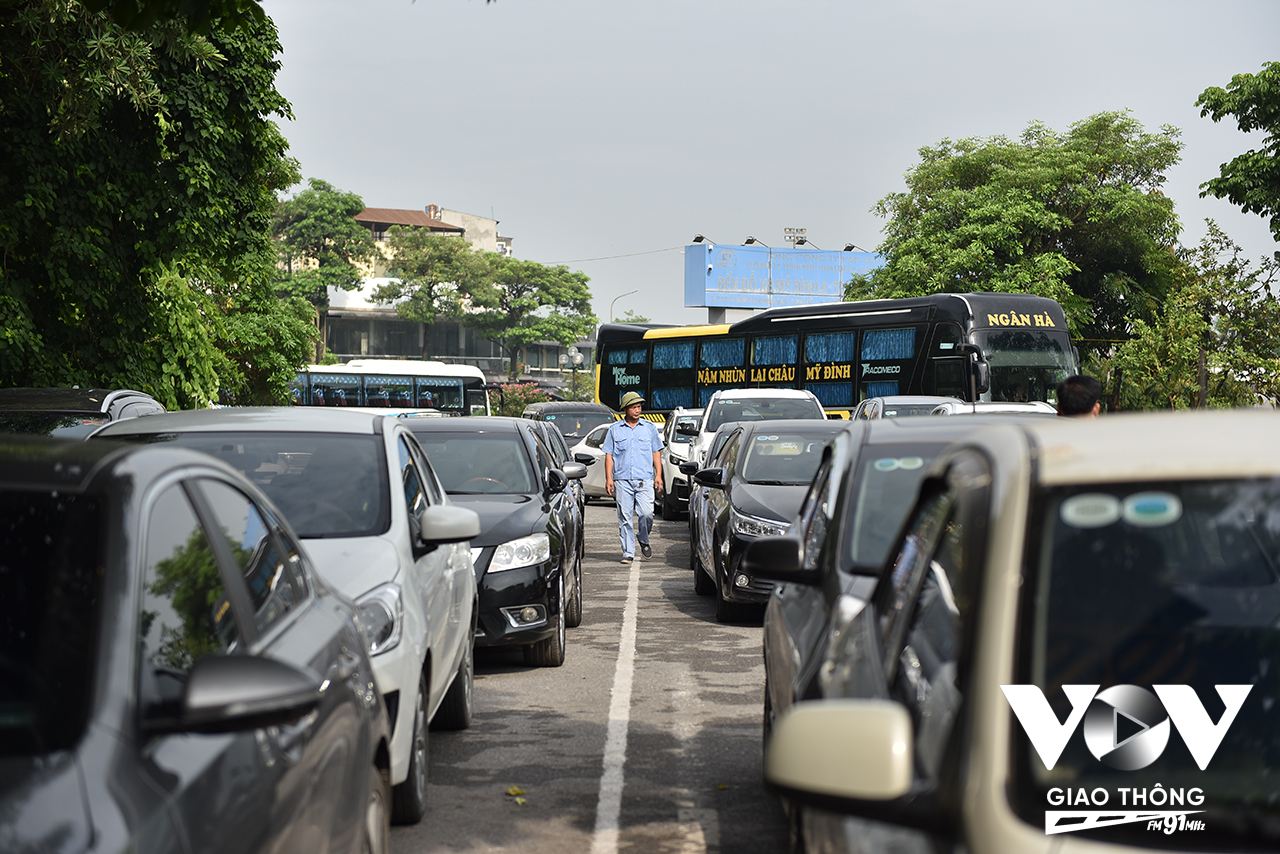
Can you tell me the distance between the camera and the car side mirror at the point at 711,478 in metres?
11.7

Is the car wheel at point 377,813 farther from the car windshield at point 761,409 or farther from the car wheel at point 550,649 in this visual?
the car windshield at point 761,409

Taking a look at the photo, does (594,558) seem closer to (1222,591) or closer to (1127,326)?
(1222,591)

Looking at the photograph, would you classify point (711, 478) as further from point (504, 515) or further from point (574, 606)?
point (504, 515)

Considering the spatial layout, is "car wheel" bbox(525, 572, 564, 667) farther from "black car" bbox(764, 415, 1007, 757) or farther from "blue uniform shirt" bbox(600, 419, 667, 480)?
"blue uniform shirt" bbox(600, 419, 667, 480)

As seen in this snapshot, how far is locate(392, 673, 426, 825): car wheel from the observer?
511 centimetres

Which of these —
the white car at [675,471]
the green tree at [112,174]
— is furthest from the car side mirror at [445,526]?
the white car at [675,471]

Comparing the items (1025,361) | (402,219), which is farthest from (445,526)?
(402,219)

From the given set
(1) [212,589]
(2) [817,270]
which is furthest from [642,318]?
(1) [212,589]

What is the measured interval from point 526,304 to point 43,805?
8534 centimetres

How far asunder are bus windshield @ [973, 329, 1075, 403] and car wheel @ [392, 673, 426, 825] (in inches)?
796

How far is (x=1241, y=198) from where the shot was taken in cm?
2362

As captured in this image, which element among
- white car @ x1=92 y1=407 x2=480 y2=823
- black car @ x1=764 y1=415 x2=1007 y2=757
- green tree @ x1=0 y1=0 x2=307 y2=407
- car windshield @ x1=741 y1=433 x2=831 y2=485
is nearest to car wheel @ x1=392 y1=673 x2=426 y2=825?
white car @ x1=92 y1=407 x2=480 y2=823

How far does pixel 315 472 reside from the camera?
621 cm

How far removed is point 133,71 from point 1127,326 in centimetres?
3814
